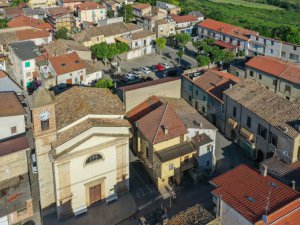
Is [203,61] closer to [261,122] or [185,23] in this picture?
[261,122]

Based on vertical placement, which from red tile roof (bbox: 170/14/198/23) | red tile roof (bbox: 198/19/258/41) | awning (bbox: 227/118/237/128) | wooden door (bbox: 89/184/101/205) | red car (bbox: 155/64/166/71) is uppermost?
red tile roof (bbox: 170/14/198/23)

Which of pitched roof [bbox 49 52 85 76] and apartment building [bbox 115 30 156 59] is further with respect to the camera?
apartment building [bbox 115 30 156 59]

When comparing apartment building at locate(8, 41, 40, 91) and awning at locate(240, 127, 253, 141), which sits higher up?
apartment building at locate(8, 41, 40, 91)

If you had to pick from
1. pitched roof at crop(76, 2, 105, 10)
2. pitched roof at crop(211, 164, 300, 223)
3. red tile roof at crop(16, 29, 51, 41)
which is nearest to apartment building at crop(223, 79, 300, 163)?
pitched roof at crop(211, 164, 300, 223)

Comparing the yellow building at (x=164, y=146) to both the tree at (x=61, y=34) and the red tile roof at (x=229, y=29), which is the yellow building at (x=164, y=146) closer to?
the red tile roof at (x=229, y=29)

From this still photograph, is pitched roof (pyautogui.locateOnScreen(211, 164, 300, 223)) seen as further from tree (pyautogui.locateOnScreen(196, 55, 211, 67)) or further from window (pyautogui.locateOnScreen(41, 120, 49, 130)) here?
tree (pyautogui.locateOnScreen(196, 55, 211, 67))

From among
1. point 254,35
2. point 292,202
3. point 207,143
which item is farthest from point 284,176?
point 254,35
